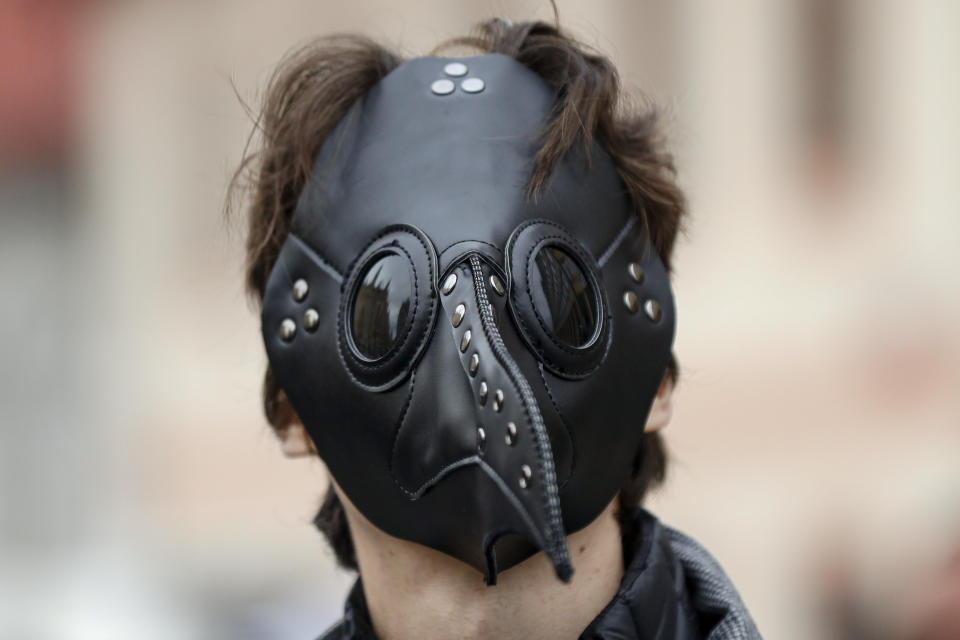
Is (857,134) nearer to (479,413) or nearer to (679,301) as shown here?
(679,301)

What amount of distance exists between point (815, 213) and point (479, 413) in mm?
5002

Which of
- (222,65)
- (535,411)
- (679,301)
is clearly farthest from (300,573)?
(535,411)

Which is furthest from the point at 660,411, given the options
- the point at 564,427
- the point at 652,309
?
the point at 564,427

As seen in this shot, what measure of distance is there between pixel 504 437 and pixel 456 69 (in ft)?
2.20

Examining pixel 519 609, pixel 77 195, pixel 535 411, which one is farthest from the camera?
pixel 77 195

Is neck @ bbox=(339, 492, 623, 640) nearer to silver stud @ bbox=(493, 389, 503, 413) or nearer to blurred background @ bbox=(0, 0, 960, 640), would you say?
silver stud @ bbox=(493, 389, 503, 413)

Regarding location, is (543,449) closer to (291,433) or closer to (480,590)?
(480,590)

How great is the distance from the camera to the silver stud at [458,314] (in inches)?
54.9

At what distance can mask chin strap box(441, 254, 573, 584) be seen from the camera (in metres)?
1.20

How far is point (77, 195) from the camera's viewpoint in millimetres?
6359

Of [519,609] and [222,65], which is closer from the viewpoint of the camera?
[519,609]

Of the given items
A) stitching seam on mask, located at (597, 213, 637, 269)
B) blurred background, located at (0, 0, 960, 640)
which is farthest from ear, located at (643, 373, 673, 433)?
blurred background, located at (0, 0, 960, 640)

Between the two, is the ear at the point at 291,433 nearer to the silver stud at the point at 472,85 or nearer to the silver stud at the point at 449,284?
the silver stud at the point at 449,284

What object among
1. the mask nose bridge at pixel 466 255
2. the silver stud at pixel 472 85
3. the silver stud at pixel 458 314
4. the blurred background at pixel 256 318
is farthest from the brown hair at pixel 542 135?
the blurred background at pixel 256 318
